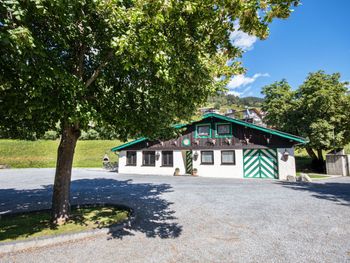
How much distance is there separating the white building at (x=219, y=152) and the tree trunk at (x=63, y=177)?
11.9m

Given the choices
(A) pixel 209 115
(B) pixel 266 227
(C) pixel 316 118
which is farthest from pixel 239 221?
(C) pixel 316 118

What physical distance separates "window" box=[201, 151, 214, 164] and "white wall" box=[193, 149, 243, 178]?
346 millimetres

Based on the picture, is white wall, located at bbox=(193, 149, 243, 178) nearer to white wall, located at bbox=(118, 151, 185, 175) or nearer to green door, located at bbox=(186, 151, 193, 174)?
green door, located at bbox=(186, 151, 193, 174)

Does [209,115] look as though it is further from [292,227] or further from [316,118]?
[292,227]

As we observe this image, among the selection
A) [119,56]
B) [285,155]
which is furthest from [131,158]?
[119,56]

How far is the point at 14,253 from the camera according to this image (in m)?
5.15

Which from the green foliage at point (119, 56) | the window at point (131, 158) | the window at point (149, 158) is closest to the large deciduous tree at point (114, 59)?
the green foliage at point (119, 56)

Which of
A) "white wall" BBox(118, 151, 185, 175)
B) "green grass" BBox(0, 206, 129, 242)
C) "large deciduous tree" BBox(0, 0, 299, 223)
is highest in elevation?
"large deciduous tree" BBox(0, 0, 299, 223)

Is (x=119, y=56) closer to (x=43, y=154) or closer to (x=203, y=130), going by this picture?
(x=203, y=130)

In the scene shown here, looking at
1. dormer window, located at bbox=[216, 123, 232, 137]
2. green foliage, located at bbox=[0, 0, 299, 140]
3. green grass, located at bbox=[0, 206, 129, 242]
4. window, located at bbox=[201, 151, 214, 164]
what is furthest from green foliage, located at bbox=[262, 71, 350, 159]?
green grass, located at bbox=[0, 206, 129, 242]

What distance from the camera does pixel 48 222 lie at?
727 centimetres

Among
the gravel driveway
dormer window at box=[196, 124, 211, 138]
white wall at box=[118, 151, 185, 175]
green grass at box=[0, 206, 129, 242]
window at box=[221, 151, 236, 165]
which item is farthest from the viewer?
white wall at box=[118, 151, 185, 175]

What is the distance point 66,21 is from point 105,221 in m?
6.21

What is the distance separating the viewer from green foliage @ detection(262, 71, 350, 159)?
21.5 meters
